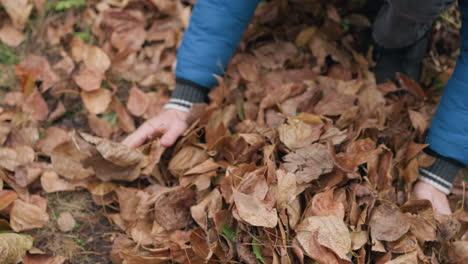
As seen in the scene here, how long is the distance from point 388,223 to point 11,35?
1.37 m

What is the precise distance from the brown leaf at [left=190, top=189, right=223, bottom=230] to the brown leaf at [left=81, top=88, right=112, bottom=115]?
47cm

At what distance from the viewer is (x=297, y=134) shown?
3.26 ft

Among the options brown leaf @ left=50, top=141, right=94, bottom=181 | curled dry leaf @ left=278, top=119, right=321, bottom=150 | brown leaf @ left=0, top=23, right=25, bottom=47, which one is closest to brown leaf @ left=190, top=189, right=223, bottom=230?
curled dry leaf @ left=278, top=119, right=321, bottom=150

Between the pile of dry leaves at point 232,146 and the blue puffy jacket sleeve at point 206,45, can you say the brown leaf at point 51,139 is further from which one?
the blue puffy jacket sleeve at point 206,45

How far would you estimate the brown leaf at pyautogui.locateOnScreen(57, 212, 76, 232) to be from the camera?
3.34 feet

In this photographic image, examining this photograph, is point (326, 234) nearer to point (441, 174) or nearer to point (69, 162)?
point (441, 174)

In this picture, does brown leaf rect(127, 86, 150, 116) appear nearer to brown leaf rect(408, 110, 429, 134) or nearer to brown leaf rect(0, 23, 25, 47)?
brown leaf rect(0, 23, 25, 47)

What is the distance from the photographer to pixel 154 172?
1055 mm

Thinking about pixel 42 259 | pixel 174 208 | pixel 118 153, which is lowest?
pixel 42 259

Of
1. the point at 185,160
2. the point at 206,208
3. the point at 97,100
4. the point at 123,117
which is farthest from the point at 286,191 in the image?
the point at 97,100

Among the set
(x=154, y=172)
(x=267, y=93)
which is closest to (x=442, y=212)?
(x=267, y=93)

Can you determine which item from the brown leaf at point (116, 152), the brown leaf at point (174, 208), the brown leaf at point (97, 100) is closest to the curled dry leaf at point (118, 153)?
the brown leaf at point (116, 152)

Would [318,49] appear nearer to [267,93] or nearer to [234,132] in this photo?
[267,93]

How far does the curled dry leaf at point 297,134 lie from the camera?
978 mm
